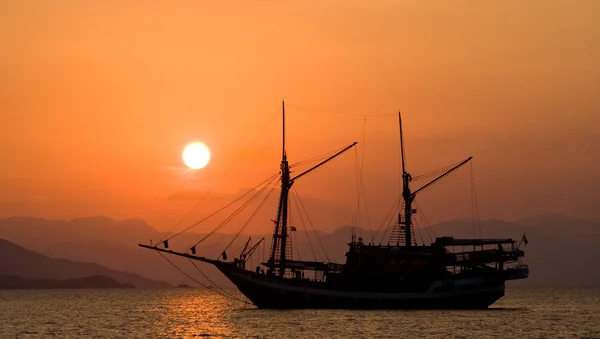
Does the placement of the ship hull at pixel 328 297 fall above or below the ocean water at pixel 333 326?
above

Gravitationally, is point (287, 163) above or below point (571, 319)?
above

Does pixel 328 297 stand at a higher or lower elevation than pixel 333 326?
higher

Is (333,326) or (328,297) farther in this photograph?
(328,297)

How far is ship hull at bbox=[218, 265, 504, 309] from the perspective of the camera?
387 feet

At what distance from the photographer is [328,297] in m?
118

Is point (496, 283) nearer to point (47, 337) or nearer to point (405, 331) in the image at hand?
point (405, 331)

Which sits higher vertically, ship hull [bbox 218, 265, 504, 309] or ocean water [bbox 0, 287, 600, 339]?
ship hull [bbox 218, 265, 504, 309]

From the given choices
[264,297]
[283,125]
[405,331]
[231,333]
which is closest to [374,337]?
[405,331]

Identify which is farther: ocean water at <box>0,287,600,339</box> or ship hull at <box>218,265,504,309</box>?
ship hull at <box>218,265,504,309</box>

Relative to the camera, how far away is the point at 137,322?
12400 cm

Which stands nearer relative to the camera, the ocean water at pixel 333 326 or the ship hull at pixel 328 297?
the ocean water at pixel 333 326

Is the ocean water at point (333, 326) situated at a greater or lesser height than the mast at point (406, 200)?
lesser

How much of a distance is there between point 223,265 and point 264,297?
281 inches

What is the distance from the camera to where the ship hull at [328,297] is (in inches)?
4649
